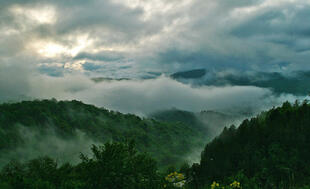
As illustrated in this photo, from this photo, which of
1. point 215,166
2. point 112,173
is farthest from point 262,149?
point 112,173

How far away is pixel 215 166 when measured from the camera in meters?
80.4

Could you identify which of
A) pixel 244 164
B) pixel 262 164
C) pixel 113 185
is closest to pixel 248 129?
pixel 244 164

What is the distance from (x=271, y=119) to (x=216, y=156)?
21678mm

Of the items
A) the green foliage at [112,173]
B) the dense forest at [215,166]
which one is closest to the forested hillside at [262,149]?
the dense forest at [215,166]

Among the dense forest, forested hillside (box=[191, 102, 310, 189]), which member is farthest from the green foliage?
forested hillside (box=[191, 102, 310, 189])

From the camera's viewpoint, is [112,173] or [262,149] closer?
[112,173]

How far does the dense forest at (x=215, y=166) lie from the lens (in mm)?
22562

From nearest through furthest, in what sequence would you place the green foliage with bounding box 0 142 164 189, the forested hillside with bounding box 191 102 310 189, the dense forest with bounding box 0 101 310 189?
the green foliage with bounding box 0 142 164 189
the dense forest with bounding box 0 101 310 189
the forested hillside with bounding box 191 102 310 189

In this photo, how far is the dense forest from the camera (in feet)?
74.0

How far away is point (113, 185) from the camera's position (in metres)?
22.9

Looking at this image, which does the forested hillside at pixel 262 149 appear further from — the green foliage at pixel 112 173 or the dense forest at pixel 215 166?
the green foliage at pixel 112 173

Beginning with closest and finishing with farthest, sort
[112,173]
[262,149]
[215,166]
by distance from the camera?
[112,173]
[262,149]
[215,166]

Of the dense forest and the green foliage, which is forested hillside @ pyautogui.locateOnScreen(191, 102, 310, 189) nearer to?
the dense forest

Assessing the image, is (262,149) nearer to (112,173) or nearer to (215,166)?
(215,166)
